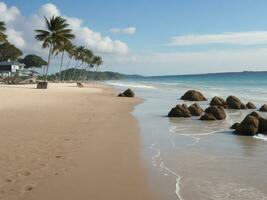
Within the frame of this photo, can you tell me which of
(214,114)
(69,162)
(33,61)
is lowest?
(69,162)

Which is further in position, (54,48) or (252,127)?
(54,48)

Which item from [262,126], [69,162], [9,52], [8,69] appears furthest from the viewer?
[9,52]

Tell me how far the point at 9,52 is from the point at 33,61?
17.2m

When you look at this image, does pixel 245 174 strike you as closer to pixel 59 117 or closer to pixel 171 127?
pixel 171 127

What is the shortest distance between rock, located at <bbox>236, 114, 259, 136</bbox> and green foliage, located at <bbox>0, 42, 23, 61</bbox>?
9498 centimetres

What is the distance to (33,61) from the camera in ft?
403

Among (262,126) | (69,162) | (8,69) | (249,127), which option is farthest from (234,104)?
(8,69)

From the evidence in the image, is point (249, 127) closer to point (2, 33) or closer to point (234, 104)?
point (234, 104)

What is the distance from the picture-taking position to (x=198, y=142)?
42.4ft

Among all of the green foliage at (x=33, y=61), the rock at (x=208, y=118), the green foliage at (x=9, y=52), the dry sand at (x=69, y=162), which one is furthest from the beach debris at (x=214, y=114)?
the green foliage at (x=33, y=61)

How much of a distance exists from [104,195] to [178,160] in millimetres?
3469

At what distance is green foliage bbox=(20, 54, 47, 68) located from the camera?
12275 centimetres

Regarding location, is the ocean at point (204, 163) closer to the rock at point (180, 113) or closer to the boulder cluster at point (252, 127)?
the boulder cluster at point (252, 127)

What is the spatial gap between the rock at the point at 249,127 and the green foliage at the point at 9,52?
94977 mm
